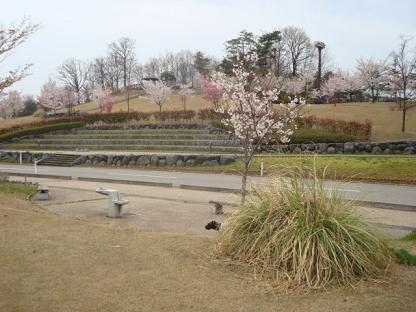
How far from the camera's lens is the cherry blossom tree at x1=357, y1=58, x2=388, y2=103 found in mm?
68875

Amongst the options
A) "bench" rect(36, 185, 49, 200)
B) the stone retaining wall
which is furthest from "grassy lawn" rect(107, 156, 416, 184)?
"bench" rect(36, 185, 49, 200)

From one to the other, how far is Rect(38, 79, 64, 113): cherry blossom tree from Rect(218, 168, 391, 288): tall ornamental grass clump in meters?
78.9

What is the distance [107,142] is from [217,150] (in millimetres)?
12653

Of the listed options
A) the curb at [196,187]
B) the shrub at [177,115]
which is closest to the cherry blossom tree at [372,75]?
the shrub at [177,115]

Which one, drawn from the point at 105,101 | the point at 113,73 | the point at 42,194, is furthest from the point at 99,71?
the point at 42,194

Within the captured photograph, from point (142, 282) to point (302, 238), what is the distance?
5.61ft

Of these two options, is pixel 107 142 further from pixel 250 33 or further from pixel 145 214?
pixel 250 33

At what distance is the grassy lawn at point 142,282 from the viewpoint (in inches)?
165

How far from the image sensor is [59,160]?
106 feet

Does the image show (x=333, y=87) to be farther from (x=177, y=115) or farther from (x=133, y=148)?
(x=133, y=148)

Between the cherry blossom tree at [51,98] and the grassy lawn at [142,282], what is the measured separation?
78.1 m

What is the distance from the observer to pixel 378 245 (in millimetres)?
5215

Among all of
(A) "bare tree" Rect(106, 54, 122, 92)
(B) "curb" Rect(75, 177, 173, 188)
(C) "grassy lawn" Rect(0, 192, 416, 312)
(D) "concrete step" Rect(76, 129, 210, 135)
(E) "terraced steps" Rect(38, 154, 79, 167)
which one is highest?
(A) "bare tree" Rect(106, 54, 122, 92)

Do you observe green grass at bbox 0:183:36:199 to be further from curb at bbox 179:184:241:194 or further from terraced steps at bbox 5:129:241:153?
terraced steps at bbox 5:129:241:153
